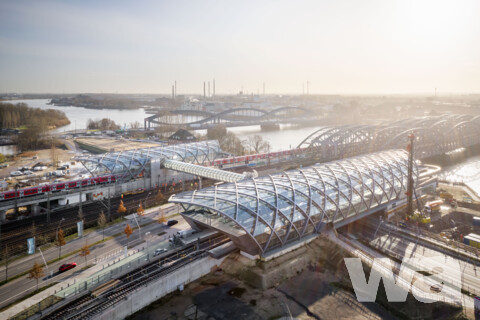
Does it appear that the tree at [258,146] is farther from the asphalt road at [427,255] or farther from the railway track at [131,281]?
the railway track at [131,281]

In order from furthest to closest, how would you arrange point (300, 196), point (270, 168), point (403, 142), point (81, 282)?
1. point (403, 142)
2. point (270, 168)
3. point (300, 196)
4. point (81, 282)

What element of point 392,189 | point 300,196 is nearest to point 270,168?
point 392,189

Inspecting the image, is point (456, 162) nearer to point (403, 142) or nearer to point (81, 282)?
point (403, 142)

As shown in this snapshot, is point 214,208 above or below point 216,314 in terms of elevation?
above

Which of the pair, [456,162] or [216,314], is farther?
[456,162]

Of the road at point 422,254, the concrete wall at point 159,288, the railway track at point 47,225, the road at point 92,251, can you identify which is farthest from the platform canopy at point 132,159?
Result: the road at point 422,254

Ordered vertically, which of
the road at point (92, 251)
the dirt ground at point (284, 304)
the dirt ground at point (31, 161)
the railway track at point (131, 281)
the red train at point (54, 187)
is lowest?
the dirt ground at point (284, 304)
